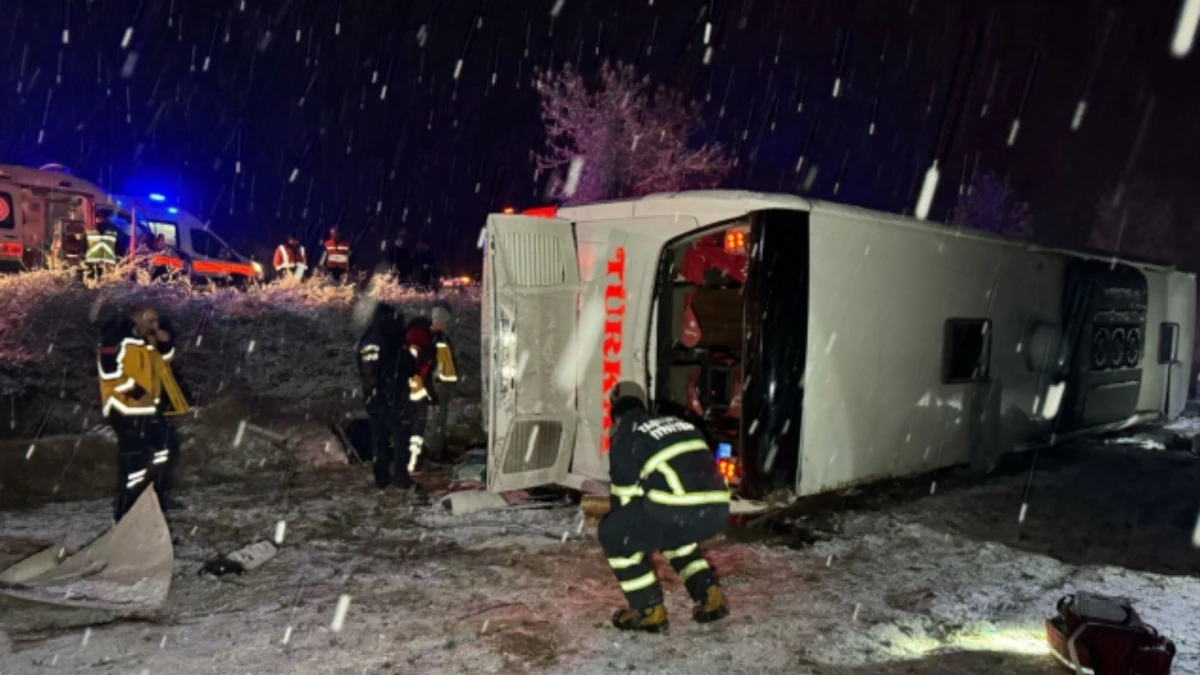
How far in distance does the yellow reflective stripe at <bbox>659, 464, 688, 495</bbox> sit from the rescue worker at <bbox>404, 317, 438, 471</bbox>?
3889 millimetres

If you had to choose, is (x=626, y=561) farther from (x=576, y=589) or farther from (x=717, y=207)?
(x=717, y=207)

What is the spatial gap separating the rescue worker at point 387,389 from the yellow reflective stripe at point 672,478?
3.64m

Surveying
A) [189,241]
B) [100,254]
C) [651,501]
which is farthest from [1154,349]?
[189,241]

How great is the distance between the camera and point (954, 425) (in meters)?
7.43

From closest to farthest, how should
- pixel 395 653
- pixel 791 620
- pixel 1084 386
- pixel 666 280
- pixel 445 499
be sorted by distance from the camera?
pixel 395 653
pixel 791 620
pixel 666 280
pixel 445 499
pixel 1084 386

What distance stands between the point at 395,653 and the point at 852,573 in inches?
120

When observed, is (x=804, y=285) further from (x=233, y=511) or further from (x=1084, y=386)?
(x=1084, y=386)

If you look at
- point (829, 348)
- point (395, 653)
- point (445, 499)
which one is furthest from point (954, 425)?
point (395, 653)

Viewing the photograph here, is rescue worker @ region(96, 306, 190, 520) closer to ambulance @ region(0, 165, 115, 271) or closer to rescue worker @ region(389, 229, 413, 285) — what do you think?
rescue worker @ region(389, 229, 413, 285)

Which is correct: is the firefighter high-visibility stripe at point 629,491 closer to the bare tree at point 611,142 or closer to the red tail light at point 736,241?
the red tail light at point 736,241

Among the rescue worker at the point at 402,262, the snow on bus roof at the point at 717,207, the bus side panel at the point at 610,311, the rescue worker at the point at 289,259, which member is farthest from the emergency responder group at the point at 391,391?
the rescue worker at the point at 402,262

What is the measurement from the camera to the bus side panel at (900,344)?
583 centimetres

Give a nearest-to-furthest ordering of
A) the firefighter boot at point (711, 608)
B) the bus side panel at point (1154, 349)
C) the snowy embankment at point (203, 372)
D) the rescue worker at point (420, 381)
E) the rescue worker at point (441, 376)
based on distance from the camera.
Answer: the firefighter boot at point (711, 608), the snowy embankment at point (203, 372), the rescue worker at point (420, 381), the rescue worker at point (441, 376), the bus side panel at point (1154, 349)

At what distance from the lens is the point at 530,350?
247 inches
